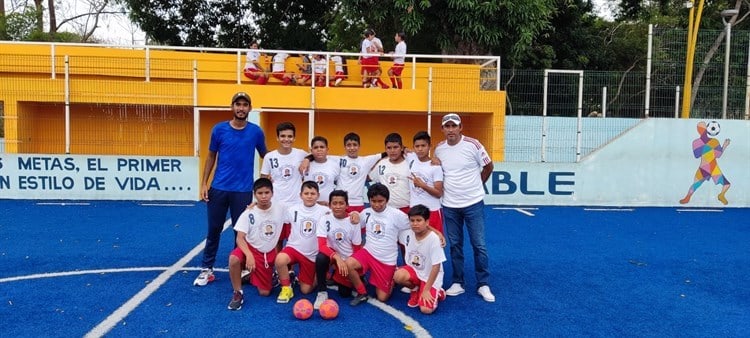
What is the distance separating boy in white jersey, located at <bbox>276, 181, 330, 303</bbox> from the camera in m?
5.16

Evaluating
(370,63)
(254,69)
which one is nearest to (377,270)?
(370,63)

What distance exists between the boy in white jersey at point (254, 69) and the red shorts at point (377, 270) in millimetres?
9453

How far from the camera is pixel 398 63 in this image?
1381 centimetres

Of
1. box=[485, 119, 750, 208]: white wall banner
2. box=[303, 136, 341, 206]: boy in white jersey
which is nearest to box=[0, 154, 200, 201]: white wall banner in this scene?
box=[485, 119, 750, 208]: white wall banner

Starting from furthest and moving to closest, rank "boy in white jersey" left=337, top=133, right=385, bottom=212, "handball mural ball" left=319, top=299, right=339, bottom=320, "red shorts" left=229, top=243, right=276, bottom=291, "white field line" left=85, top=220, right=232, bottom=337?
"boy in white jersey" left=337, top=133, right=385, bottom=212 → "red shorts" left=229, top=243, right=276, bottom=291 → "handball mural ball" left=319, top=299, right=339, bottom=320 → "white field line" left=85, top=220, right=232, bottom=337

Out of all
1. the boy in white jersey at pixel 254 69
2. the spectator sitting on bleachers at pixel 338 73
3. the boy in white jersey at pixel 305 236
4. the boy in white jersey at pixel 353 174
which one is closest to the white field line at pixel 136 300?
the boy in white jersey at pixel 305 236

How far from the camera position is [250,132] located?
5426 mm

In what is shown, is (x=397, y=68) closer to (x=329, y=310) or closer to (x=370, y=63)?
(x=370, y=63)

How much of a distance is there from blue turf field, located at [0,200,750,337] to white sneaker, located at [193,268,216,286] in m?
0.12

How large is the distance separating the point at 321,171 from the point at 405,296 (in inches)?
58.5

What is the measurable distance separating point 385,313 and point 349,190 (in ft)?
4.88

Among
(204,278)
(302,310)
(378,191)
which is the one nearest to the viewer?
(302,310)

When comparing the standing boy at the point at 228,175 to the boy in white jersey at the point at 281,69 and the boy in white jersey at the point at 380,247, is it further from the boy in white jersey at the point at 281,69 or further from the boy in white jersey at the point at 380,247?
the boy in white jersey at the point at 281,69

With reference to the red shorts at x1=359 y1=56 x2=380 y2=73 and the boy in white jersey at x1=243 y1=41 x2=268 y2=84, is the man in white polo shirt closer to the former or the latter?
the red shorts at x1=359 y1=56 x2=380 y2=73
